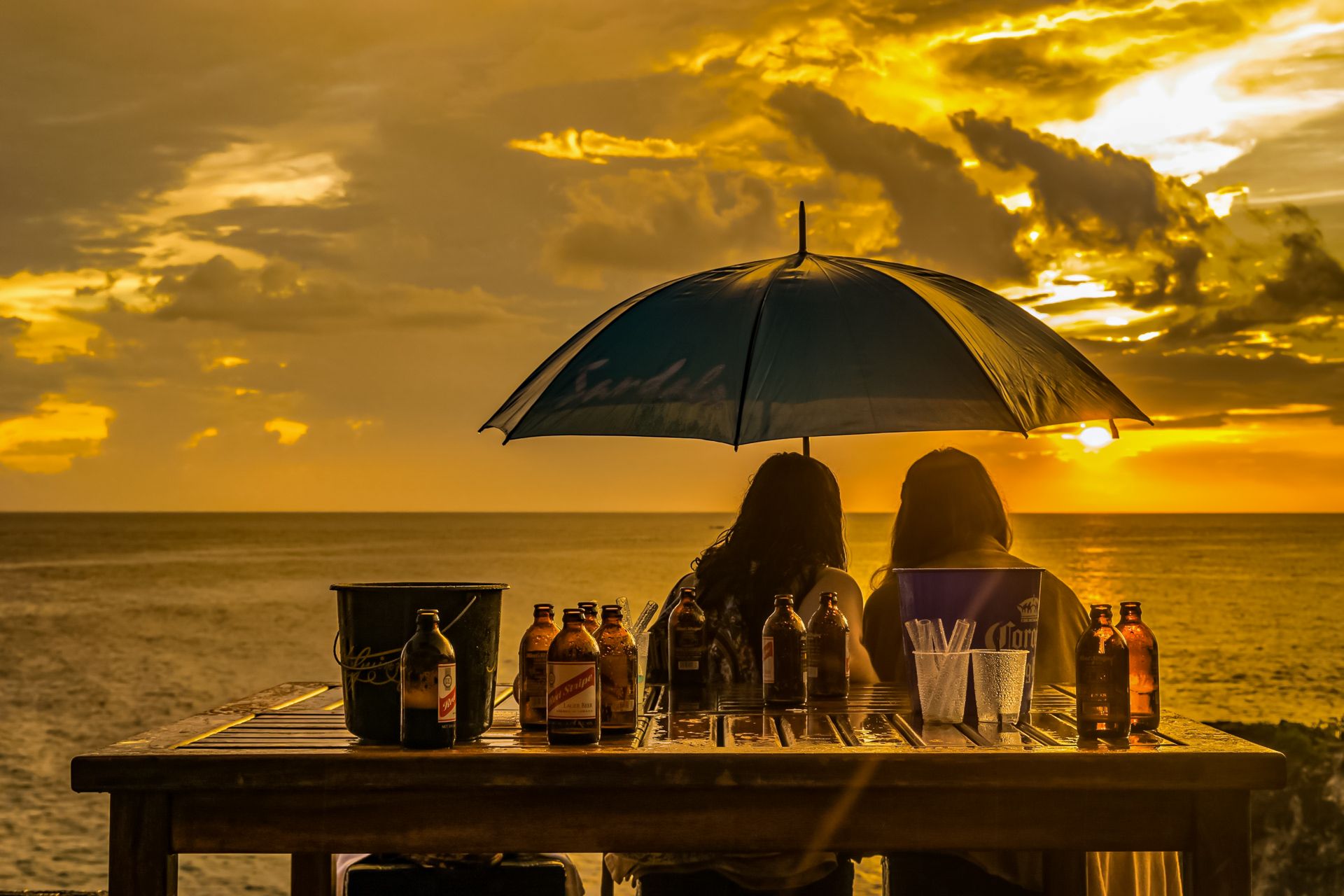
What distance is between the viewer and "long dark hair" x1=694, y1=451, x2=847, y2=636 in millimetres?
3770

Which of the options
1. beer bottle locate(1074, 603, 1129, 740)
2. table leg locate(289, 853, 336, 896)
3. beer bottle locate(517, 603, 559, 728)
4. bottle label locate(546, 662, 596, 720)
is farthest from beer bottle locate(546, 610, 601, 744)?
table leg locate(289, 853, 336, 896)

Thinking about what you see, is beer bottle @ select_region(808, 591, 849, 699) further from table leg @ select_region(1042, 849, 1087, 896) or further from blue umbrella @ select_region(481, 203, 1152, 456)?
table leg @ select_region(1042, 849, 1087, 896)

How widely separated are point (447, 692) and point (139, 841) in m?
0.69

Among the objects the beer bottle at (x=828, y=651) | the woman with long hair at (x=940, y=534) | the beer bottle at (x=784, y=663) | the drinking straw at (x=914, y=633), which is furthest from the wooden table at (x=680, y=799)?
the woman with long hair at (x=940, y=534)

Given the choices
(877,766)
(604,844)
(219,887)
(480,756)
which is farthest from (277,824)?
(219,887)

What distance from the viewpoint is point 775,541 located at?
380 centimetres

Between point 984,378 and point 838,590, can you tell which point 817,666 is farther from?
point 984,378

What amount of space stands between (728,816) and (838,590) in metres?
1.19

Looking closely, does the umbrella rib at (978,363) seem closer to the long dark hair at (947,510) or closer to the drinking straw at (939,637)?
the drinking straw at (939,637)

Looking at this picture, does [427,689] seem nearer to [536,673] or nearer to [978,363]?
[536,673]

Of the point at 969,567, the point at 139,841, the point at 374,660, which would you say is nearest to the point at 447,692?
the point at 374,660

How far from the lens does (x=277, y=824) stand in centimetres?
257

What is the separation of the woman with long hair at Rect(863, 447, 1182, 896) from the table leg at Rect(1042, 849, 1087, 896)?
29 millimetres

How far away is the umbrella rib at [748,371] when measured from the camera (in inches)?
122
